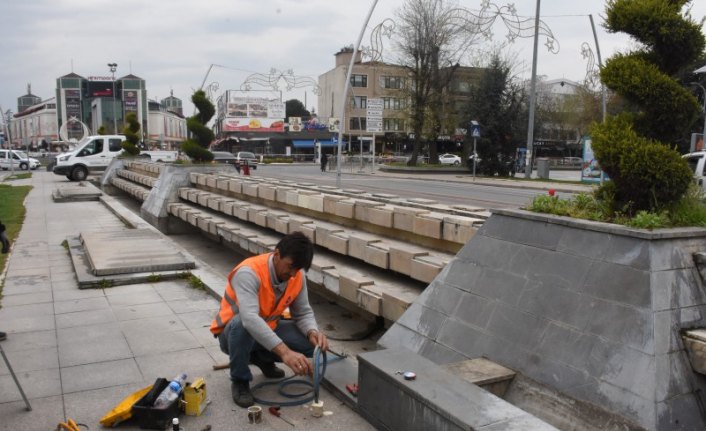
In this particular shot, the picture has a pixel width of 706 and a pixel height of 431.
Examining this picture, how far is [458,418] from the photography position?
299 cm

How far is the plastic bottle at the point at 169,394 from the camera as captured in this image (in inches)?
149

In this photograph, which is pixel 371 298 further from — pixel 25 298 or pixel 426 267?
pixel 25 298

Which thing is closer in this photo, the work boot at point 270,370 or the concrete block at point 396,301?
the work boot at point 270,370

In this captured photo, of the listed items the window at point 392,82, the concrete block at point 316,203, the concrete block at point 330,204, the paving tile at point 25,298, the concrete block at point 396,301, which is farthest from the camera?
the window at point 392,82

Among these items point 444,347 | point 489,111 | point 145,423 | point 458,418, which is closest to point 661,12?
point 444,347

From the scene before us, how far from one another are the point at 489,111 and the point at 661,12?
31538mm

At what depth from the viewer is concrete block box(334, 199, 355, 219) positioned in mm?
7656

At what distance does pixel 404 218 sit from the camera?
643 cm

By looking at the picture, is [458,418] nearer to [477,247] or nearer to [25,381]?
[477,247]

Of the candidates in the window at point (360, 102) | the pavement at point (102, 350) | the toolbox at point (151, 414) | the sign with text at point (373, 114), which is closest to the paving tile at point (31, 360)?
the pavement at point (102, 350)

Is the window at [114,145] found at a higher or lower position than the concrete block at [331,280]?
higher

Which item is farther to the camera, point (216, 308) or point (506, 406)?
point (216, 308)

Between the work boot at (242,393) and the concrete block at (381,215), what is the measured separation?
300 centimetres

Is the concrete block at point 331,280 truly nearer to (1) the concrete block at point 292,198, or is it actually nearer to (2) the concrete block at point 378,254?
(2) the concrete block at point 378,254
